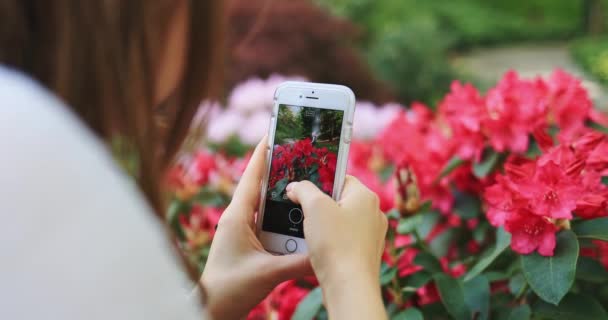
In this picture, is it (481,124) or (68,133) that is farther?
(481,124)

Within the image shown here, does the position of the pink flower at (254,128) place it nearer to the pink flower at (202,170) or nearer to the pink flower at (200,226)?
the pink flower at (202,170)

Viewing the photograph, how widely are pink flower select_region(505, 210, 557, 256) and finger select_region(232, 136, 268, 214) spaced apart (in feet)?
1.00

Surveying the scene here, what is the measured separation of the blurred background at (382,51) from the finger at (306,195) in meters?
0.23

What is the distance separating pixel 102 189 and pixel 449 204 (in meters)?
0.75

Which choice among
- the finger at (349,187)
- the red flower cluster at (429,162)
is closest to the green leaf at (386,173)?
the red flower cluster at (429,162)

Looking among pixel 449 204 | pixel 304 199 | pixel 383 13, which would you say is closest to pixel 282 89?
pixel 304 199

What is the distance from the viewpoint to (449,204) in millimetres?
1109

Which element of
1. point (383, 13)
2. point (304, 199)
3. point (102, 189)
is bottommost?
point (383, 13)

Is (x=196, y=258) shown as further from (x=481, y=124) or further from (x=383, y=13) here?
(x=383, y=13)

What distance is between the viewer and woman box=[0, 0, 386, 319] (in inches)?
17.0

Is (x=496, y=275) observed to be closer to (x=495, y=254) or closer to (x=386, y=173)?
(x=495, y=254)

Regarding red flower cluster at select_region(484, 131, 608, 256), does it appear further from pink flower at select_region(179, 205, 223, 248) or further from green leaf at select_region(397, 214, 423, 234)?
pink flower at select_region(179, 205, 223, 248)

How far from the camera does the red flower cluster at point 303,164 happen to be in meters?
0.73

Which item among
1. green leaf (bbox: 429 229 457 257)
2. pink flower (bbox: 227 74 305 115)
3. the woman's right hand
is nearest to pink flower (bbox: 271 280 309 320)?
green leaf (bbox: 429 229 457 257)
